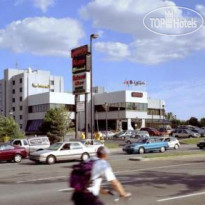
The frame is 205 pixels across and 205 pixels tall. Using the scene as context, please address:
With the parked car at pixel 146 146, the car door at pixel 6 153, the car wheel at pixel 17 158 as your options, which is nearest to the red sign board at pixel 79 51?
the parked car at pixel 146 146

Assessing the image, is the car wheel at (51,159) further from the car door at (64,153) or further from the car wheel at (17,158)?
the car wheel at (17,158)

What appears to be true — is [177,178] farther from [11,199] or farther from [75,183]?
[75,183]

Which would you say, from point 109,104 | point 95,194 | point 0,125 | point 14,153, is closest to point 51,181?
point 95,194

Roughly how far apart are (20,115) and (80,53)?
243 feet

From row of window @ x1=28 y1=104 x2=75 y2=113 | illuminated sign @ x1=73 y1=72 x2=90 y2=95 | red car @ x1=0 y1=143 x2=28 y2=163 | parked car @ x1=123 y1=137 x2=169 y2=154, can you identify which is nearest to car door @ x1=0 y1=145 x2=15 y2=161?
red car @ x1=0 y1=143 x2=28 y2=163

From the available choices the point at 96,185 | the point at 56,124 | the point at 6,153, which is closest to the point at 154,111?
the point at 56,124

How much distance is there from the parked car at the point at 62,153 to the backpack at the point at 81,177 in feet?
66.0

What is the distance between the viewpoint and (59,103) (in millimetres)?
102125

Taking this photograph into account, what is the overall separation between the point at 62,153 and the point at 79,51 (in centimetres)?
1794

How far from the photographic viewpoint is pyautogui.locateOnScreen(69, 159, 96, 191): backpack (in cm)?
619

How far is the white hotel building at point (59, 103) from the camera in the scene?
3873 inches

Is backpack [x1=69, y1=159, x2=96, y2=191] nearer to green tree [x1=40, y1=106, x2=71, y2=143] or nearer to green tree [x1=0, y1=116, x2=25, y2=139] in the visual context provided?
green tree [x1=0, y1=116, x2=25, y2=139]

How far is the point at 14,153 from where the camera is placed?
29328 millimetres

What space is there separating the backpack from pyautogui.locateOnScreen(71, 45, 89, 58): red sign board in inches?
1429
